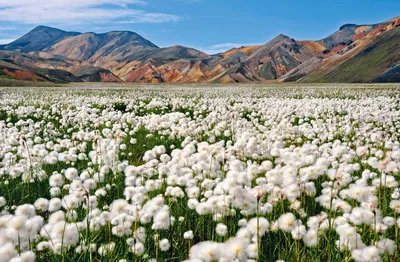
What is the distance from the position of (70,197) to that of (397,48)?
182685mm

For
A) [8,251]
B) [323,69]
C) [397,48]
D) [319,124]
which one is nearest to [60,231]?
[8,251]

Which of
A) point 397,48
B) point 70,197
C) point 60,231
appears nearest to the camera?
point 60,231

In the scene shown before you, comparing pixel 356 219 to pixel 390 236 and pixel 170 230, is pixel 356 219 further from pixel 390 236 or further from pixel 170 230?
pixel 170 230

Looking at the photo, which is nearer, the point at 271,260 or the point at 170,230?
the point at 271,260

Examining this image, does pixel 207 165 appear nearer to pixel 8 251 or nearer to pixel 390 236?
pixel 390 236

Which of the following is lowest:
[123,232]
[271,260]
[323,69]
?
[271,260]

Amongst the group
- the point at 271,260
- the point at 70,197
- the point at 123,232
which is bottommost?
the point at 271,260

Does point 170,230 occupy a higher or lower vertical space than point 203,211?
lower

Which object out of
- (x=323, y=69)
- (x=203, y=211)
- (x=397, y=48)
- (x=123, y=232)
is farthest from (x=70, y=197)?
(x=323, y=69)

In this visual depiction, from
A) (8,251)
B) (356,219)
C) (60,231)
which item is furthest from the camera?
(356,219)

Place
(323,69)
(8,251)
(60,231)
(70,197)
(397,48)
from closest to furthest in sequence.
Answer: (8,251), (60,231), (70,197), (397,48), (323,69)

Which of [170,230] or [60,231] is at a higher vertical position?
[60,231]

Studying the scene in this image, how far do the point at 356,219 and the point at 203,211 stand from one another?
1251 mm

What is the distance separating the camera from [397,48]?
158500mm
